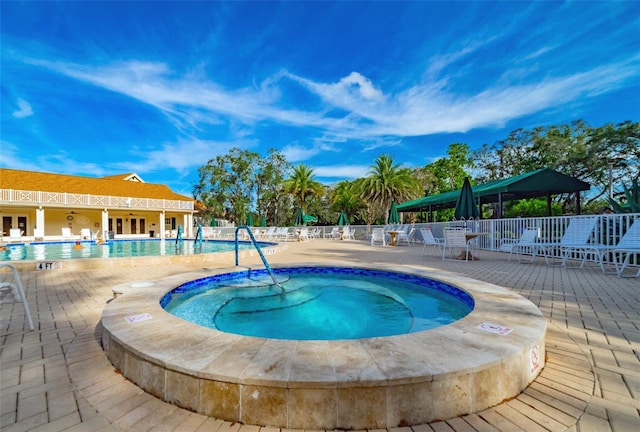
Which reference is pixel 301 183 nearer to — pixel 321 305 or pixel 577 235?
pixel 577 235

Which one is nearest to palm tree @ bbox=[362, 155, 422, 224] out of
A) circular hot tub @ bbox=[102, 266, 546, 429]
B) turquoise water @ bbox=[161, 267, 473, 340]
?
turquoise water @ bbox=[161, 267, 473, 340]

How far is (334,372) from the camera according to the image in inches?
57.1

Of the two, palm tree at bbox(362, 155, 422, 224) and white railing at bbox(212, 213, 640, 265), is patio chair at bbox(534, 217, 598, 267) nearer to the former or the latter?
white railing at bbox(212, 213, 640, 265)

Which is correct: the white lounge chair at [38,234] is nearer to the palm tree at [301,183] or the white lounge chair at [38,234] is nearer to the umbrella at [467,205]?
the palm tree at [301,183]

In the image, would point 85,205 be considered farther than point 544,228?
Yes

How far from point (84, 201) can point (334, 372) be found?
26016 mm

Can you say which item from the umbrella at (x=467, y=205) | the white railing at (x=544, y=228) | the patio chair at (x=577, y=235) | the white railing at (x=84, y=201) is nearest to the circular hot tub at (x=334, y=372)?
the patio chair at (x=577, y=235)

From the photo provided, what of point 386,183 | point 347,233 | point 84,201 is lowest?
point 347,233

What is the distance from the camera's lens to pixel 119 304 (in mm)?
2828

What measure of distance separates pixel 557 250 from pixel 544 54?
511 inches

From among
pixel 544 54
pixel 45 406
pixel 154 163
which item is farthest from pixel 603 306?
pixel 154 163

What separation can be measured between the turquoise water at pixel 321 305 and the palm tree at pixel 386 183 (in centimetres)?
1954

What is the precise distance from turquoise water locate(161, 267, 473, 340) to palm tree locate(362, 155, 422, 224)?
19.5 meters

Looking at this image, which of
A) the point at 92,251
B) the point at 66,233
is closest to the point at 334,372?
the point at 92,251
